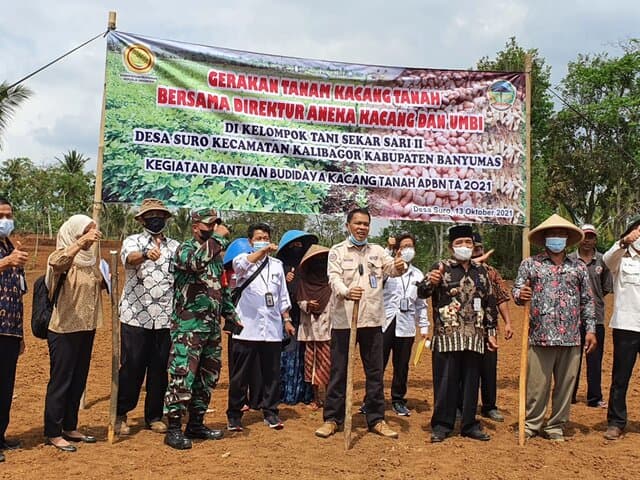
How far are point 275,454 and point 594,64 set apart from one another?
28.6 m

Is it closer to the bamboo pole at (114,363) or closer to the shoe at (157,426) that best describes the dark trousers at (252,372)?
the shoe at (157,426)

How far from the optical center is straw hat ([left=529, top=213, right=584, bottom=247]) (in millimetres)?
5199

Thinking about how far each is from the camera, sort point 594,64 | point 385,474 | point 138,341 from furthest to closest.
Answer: point 594,64 < point 138,341 < point 385,474

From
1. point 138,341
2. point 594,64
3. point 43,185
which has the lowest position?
point 138,341

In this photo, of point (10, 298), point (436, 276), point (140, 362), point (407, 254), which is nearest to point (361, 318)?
point (436, 276)

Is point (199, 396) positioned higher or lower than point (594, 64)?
lower

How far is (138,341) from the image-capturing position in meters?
5.09

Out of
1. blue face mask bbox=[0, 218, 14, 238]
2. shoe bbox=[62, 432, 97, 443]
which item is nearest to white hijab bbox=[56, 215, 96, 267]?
blue face mask bbox=[0, 218, 14, 238]

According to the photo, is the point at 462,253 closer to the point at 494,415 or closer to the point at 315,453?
the point at 494,415

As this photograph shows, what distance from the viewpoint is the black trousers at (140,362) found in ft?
16.8

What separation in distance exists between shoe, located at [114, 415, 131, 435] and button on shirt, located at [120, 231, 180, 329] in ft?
2.62

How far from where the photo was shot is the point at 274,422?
552 cm

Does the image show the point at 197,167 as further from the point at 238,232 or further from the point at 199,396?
the point at 238,232

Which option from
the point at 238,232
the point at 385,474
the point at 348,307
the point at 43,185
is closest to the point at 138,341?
the point at 348,307
